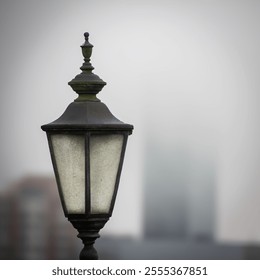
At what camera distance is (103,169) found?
8.80m

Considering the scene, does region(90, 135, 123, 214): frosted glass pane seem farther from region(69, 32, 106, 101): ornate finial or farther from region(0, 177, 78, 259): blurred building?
region(0, 177, 78, 259): blurred building

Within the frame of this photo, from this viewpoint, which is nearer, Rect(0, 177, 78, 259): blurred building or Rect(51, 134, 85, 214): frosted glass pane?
Rect(51, 134, 85, 214): frosted glass pane

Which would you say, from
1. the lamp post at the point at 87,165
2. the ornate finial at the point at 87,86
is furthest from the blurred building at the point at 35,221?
the lamp post at the point at 87,165

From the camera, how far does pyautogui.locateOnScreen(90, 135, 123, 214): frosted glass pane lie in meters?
8.77

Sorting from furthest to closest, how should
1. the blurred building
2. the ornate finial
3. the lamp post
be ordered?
the blurred building → the ornate finial → the lamp post

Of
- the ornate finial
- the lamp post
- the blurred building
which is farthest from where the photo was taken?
the blurred building

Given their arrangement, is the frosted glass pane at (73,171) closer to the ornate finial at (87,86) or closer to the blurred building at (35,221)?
the ornate finial at (87,86)

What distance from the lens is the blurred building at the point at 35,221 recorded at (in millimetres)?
186875

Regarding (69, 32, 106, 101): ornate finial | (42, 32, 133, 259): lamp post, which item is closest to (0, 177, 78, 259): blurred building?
(69, 32, 106, 101): ornate finial

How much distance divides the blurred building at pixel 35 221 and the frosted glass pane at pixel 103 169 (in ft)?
569

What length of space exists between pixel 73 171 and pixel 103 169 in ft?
0.90

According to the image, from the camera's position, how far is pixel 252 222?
190875 millimetres
